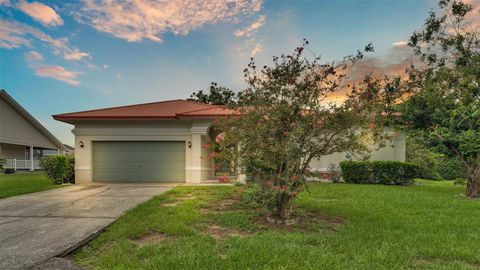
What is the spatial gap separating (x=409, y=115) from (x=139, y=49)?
1263 centimetres

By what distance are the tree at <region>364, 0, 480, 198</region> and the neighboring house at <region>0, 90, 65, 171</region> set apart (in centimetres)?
2535

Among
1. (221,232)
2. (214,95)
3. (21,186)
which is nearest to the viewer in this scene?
(221,232)

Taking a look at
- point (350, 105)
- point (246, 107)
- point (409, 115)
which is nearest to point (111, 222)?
point (246, 107)

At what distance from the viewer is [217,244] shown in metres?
4.58

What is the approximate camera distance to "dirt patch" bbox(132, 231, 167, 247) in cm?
471

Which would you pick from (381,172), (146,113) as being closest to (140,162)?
(146,113)

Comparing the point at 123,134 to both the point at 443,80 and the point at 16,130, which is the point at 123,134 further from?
the point at 16,130

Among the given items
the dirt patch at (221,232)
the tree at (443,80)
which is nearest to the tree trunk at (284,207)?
the dirt patch at (221,232)

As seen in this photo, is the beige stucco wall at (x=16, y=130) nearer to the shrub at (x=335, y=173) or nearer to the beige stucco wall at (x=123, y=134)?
the beige stucco wall at (x=123, y=134)

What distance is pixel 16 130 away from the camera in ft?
78.2

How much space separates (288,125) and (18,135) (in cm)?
2646

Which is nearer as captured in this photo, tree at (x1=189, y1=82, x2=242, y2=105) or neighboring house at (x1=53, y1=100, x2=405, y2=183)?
neighboring house at (x1=53, y1=100, x2=405, y2=183)

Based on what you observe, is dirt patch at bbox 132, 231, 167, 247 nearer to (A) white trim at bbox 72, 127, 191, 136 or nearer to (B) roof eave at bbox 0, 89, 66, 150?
(A) white trim at bbox 72, 127, 191, 136

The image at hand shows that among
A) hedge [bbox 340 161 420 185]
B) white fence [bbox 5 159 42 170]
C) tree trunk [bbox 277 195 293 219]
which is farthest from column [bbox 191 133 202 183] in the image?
white fence [bbox 5 159 42 170]
